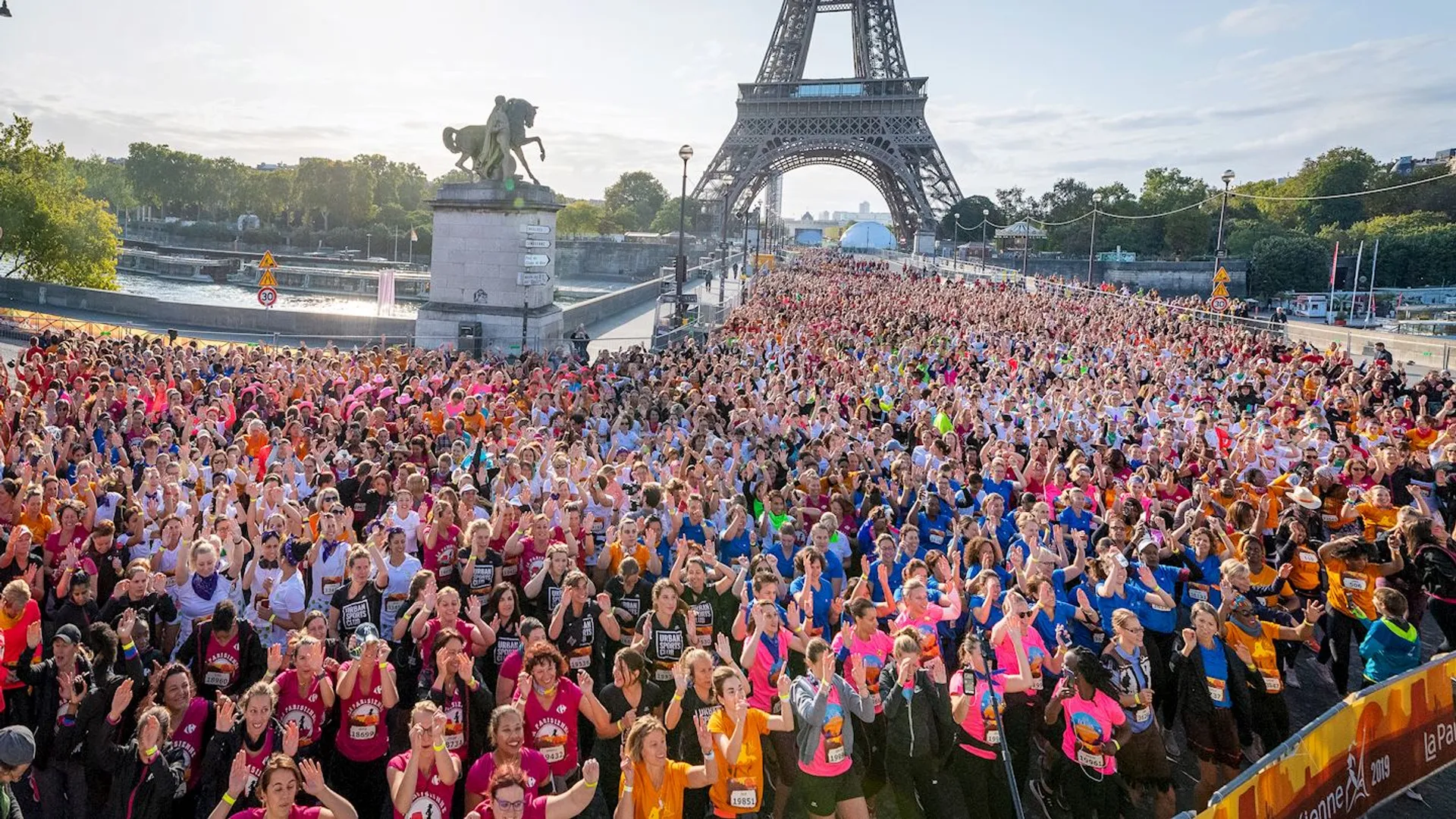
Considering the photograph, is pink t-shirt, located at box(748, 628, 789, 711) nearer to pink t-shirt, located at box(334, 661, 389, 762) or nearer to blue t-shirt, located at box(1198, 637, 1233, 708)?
pink t-shirt, located at box(334, 661, 389, 762)

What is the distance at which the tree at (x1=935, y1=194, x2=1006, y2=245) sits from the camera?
3031 inches

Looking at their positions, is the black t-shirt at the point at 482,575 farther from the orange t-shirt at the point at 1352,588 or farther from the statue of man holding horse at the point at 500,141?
the statue of man holding horse at the point at 500,141

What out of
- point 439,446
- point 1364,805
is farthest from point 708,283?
point 1364,805

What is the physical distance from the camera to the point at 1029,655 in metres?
5.97

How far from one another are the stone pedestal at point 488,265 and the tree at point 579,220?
10362 centimetres

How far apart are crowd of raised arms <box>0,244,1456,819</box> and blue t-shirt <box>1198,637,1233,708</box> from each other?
2cm

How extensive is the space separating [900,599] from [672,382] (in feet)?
31.8

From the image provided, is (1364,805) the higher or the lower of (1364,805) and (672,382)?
the lower

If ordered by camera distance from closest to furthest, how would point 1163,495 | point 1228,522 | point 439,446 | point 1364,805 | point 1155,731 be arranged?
point 1155,731 → point 1364,805 → point 1228,522 → point 1163,495 → point 439,446

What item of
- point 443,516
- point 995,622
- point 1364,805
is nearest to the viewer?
point 1364,805

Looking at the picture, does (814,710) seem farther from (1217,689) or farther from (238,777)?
(238,777)

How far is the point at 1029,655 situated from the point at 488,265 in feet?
63.4

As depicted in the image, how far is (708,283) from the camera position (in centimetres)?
4600

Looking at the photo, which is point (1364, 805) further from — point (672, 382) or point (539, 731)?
point (672, 382)
